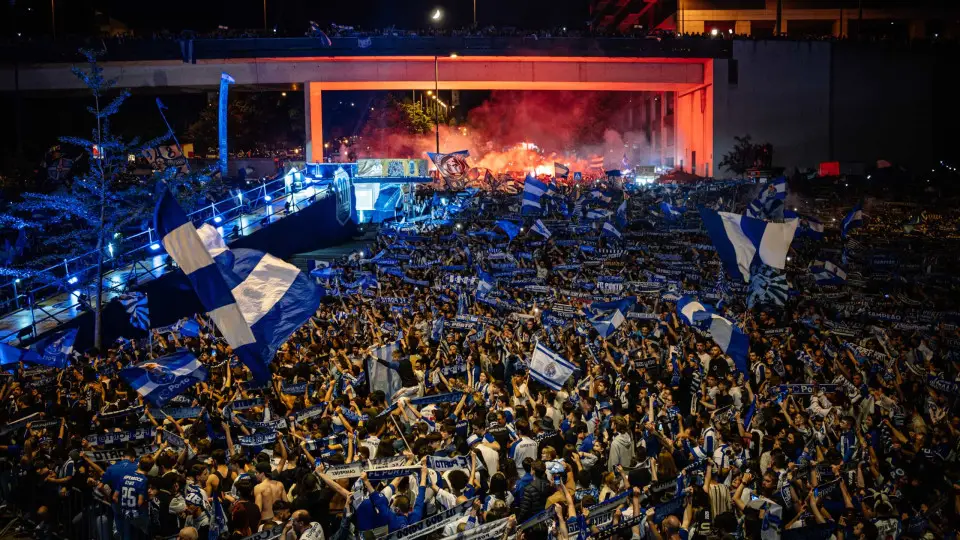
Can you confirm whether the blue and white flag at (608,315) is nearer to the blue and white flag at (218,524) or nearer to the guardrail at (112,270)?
the blue and white flag at (218,524)

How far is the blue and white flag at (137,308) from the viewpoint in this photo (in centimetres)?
1977

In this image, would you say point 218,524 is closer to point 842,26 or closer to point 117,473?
point 117,473

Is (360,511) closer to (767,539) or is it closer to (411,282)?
(767,539)

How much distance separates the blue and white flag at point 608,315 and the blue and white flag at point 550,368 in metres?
2.35

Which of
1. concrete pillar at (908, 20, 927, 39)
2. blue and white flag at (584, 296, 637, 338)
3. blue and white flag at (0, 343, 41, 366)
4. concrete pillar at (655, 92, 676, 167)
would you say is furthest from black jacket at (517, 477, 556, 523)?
concrete pillar at (908, 20, 927, 39)

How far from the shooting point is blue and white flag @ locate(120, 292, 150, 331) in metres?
19.8

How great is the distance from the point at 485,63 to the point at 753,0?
20855 millimetres

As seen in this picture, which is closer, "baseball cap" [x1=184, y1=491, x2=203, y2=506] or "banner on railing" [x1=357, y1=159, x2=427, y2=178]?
"baseball cap" [x1=184, y1=491, x2=203, y2=506]

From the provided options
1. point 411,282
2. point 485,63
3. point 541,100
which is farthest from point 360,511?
point 541,100

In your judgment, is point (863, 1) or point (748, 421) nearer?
point (748, 421)

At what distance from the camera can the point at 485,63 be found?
3966 centimetres

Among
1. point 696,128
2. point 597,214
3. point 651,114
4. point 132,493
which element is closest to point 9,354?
point 132,493

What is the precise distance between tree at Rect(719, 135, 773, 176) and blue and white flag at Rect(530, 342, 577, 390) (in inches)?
1216

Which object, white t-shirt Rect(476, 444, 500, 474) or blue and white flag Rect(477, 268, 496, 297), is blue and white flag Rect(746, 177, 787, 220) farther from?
white t-shirt Rect(476, 444, 500, 474)
